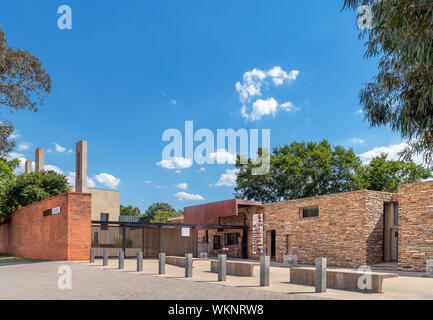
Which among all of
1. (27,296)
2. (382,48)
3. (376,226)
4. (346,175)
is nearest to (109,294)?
(27,296)

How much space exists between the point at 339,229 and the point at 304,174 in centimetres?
1824

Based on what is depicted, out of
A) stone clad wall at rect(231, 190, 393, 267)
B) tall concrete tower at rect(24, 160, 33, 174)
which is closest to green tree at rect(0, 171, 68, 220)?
tall concrete tower at rect(24, 160, 33, 174)

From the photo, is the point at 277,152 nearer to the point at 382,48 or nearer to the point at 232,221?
the point at 232,221

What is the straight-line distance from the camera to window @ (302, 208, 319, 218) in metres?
25.5

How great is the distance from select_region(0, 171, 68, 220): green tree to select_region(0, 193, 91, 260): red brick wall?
486cm

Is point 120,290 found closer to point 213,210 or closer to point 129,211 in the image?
point 213,210

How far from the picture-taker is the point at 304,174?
41531 mm

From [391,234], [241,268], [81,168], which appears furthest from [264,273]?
[81,168]

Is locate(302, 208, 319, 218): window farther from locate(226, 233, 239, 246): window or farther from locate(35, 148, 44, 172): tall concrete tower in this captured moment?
locate(35, 148, 44, 172): tall concrete tower

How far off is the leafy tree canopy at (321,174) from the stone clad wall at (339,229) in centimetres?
1425

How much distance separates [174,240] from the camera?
3105 centimetres

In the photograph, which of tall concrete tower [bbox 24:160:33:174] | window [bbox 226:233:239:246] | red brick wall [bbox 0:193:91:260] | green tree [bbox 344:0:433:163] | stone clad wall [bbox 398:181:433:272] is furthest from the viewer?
tall concrete tower [bbox 24:160:33:174]

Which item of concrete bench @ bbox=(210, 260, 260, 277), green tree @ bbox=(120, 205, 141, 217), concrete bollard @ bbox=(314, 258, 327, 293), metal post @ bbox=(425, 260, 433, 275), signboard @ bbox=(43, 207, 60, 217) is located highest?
signboard @ bbox=(43, 207, 60, 217)

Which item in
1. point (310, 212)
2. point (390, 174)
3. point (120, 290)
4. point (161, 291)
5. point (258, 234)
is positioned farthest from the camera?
point (390, 174)
